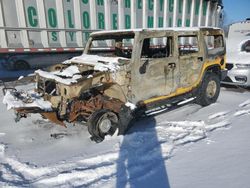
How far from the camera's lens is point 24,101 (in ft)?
12.2

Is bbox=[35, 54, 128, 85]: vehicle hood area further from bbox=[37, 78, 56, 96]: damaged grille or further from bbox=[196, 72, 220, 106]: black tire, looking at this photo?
bbox=[196, 72, 220, 106]: black tire

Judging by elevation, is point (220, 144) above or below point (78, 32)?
below

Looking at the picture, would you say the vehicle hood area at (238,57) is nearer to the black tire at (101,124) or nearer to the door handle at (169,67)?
the door handle at (169,67)

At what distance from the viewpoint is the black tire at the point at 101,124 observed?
375cm

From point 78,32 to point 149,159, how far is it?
19.6ft

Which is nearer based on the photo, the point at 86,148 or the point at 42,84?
the point at 86,148

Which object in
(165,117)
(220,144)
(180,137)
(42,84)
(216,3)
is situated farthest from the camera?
(216,3)

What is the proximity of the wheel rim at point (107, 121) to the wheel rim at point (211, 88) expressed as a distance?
279 centimetres

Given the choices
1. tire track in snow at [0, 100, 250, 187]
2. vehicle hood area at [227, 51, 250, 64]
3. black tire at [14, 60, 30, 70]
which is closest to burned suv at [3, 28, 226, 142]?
tire track in snow at [0, 100, 250, 187]

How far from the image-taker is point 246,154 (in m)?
3.26

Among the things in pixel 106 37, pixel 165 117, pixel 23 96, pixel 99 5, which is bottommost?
pixel 165 117

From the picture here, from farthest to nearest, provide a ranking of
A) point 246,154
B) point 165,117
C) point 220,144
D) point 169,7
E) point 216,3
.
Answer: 1. point 216,3
2. point 169,7
3. point 165,117
4. point 220,144
5. point 246,154

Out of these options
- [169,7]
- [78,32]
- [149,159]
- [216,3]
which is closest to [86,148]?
[149,159]

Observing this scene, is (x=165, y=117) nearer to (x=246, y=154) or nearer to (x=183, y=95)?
(x=183, y=95)
